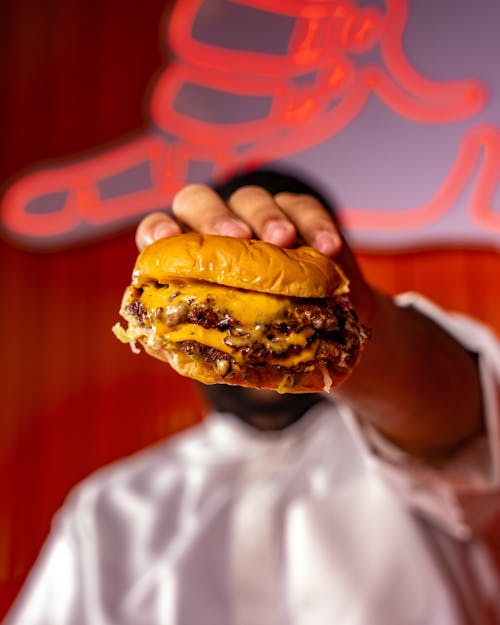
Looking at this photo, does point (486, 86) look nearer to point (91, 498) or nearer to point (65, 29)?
point (91, 498)

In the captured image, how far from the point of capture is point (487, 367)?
128 cm

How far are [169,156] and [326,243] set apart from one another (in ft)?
9.46

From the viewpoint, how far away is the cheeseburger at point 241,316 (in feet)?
2.49

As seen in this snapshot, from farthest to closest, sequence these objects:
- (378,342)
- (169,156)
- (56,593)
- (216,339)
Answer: (169,156) → (56,593) → (378,342) → (216,339)

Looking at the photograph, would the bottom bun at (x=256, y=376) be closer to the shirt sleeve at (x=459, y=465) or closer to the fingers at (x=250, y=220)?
the fingers at (x=250, y=220)

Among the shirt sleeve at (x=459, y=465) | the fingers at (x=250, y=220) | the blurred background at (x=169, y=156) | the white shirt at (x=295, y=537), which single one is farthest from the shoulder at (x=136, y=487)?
the blurred background at (x=169, y=156)

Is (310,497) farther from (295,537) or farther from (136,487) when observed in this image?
(136,487)

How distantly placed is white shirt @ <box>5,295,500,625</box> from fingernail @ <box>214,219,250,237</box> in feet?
1.79

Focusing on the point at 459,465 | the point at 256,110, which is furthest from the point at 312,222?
the point at 256,110

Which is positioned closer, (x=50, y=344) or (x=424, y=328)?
(x=424, y=328)

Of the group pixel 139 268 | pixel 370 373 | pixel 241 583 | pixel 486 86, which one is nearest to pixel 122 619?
pixel 241 583

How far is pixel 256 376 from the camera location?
77cm

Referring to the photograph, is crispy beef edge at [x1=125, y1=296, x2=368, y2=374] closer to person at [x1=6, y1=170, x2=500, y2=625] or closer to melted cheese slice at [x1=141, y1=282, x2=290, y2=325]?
melted cheese slice at [x1=141, y1=282, x2=290, y2=325]

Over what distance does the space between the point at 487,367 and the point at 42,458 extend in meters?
3.26
